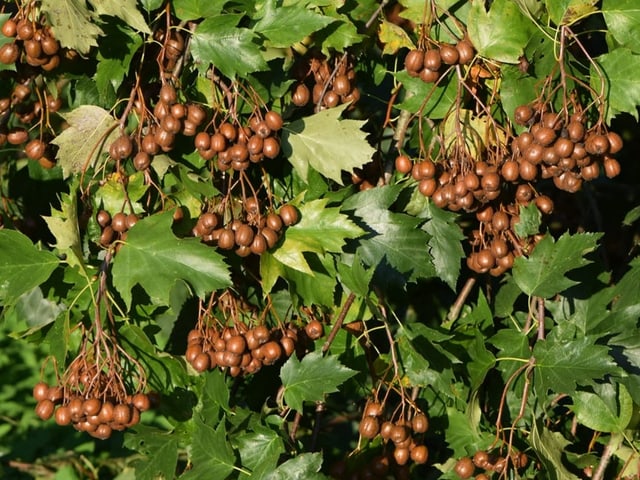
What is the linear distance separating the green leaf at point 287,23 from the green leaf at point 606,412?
114cm

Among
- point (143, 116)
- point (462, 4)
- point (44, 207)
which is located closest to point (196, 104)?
point (143, 116)

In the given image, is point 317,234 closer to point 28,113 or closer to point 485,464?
point 485,464

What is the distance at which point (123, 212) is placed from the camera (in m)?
2.21

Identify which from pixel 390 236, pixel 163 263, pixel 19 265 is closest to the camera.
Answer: pixel 163 263

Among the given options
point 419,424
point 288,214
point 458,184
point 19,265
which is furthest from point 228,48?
point 419,424

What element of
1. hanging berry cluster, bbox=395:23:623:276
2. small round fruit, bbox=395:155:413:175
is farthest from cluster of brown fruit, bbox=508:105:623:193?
small round fruit, bbox=395:155:413:175

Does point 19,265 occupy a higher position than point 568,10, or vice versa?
point 568,10

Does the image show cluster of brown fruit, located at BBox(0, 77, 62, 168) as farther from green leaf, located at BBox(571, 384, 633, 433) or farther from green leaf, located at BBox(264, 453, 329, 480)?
green leaf, located at BBox(571, 384, 633, 433)

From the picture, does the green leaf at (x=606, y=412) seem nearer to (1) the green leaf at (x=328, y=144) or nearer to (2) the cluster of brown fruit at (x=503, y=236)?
(2) the cluster of brown fruit at (x=503, y=236)

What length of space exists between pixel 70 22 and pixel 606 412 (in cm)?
162

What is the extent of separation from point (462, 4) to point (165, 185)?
90 cm

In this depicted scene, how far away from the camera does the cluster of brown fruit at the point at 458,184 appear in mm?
2109

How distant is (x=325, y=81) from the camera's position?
2311 millimetres

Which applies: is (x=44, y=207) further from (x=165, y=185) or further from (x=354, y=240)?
(x=354, y=240)
